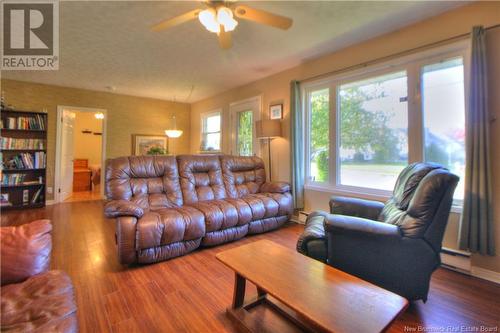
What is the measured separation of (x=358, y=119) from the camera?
311 centimetres

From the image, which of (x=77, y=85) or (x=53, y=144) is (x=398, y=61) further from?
(x=53, y=144)

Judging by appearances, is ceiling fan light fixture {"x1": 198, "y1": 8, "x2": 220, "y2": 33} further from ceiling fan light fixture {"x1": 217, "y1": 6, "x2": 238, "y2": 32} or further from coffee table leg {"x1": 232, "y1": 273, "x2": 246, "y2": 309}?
coffee table leg {"x1": 232, "y1": 273, "x2": 246, "y2": 309}

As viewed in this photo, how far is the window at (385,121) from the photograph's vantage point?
2.35 meters

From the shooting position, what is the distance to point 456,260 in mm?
2229

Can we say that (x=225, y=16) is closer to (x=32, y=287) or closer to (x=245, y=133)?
(x=32, y=287)

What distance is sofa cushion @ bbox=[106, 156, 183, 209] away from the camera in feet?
8.96

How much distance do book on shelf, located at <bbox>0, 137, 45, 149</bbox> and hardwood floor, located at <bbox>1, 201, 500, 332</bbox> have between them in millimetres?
2989

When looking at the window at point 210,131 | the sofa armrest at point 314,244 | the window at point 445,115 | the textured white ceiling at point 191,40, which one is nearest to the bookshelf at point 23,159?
the textured white ceiling at point 191,40

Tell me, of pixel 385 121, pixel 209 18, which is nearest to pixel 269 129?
pixel 385 121

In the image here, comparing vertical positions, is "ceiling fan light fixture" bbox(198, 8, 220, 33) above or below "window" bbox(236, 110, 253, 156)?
above

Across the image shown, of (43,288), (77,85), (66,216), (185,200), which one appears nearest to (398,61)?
(185,200)

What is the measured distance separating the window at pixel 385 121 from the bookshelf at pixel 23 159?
16.9 ft

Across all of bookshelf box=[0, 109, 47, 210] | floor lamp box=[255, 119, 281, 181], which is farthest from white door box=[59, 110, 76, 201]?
floor lamp box=[255, 119, 281, 181]

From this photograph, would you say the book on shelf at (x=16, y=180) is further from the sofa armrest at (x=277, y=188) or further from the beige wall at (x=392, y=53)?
the sofa armrest at (x=277, y=188)
